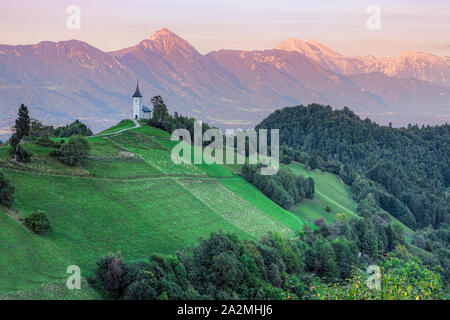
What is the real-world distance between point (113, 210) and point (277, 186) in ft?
155

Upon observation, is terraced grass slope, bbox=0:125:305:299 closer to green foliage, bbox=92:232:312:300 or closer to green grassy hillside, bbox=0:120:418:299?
green grassy hillside, bbox=0:120:418:299

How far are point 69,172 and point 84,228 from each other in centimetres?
1234

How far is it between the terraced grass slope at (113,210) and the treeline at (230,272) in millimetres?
3085

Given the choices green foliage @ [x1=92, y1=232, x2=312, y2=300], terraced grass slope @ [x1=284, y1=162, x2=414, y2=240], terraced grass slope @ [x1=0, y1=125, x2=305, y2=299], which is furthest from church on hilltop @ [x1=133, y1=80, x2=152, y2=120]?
green foliage @ [x1=92, y1=232, x2=312, y2=300]

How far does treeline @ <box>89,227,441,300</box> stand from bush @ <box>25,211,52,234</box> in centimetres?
743

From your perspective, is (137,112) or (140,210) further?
(137,112)

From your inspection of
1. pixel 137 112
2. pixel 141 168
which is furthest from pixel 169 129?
pixel 141 168

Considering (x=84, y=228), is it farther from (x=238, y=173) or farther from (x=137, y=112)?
(x=137, y=112)

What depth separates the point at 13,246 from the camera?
121 ft

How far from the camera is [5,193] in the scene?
4178cm

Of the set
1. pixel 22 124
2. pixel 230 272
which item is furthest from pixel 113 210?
pixel 22 124
